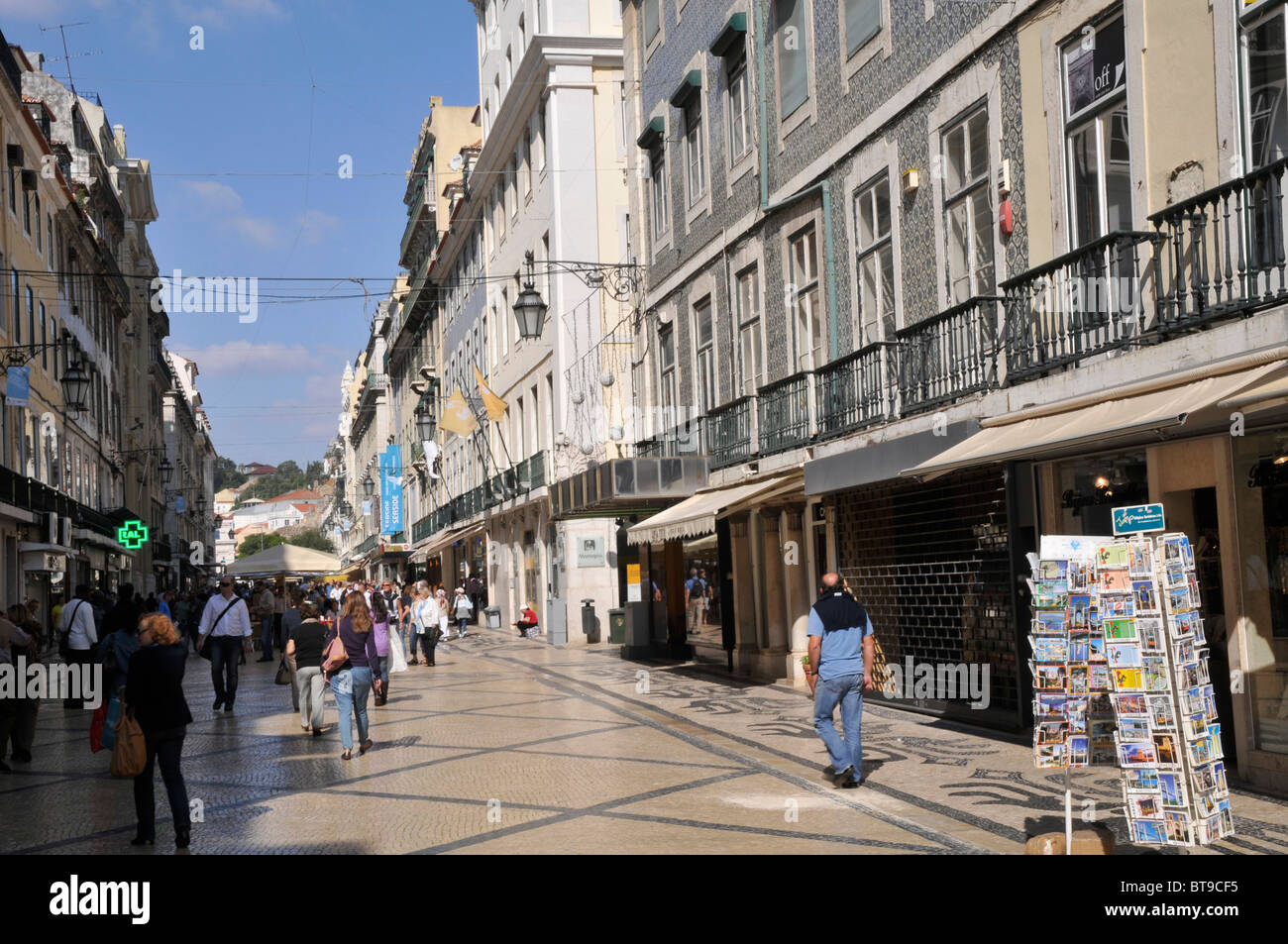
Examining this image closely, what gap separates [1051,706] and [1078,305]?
461 centimetres

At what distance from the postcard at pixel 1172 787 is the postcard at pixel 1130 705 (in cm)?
34

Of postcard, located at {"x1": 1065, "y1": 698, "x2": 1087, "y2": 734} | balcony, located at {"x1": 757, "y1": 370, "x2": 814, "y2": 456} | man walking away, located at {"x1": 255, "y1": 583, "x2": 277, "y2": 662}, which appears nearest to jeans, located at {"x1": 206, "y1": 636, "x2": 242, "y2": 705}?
balcony, located at {"x1": 757, "y1": 370, "x2": 814, "y2": 456}

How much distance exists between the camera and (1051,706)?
889cm

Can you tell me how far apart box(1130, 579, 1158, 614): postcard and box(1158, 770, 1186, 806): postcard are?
90 centimetres

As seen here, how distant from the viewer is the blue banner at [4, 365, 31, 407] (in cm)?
2986

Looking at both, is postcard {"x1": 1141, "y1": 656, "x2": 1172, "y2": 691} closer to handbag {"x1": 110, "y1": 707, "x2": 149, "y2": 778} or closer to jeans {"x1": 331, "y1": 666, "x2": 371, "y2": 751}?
handbag {"x1": 110, "y1": 707, "x2": 149, "y2": 778}

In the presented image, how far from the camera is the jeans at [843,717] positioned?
11.4 metres

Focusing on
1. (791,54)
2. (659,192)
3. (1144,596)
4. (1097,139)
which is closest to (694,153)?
(659,192)

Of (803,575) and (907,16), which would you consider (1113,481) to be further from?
(803,575)

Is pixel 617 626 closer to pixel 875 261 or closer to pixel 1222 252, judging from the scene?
pixel 875 261

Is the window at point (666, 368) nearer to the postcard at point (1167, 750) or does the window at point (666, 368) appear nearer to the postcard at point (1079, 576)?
→ the postcard at point (1079, 576)

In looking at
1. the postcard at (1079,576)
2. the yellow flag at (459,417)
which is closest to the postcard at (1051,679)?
the postcard at (1079,576)

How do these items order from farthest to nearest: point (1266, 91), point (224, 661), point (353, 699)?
point (224, 661) → point (353, 699) → point (1266, 91)
